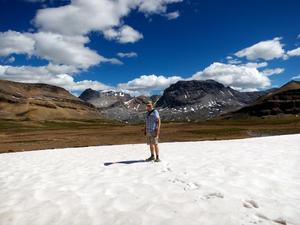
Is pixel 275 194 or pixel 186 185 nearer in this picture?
pixel 275 194

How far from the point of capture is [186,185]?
11.4 meters

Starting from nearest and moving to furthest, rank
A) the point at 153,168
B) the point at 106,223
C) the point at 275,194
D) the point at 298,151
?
the point at 106,223 < the point at 275,194 < the point at 153,168 < the point at 298,151

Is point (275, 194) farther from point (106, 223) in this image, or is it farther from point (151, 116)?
point (151, 116)

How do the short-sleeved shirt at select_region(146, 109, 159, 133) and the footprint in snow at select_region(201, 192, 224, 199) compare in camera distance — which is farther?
the short-sleeved shirt at select_region(146, 109, 159, 133)

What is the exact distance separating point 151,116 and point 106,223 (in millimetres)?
9663

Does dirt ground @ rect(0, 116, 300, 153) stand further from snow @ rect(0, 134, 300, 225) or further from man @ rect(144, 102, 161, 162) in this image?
snow @ rect(0, 134, 300, 225)

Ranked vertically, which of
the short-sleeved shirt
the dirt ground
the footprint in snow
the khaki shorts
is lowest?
the footprint in snow

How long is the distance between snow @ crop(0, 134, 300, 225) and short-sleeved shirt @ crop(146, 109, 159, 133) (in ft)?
6.71

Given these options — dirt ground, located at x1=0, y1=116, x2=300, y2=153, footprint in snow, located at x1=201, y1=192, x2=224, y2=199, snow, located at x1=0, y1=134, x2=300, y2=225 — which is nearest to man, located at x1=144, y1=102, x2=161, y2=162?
snow, located at x1=0, y1=134, x2=300, y2=225

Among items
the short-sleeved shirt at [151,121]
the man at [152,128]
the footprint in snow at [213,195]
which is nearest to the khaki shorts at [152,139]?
A: the man at [152,128]

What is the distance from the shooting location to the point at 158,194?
10406 millimetres

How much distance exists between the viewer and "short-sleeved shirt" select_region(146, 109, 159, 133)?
17.5 meters

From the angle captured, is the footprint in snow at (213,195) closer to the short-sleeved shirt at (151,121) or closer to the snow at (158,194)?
the snow at (158,194)

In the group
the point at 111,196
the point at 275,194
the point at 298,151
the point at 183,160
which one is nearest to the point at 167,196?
the point at 111,196
